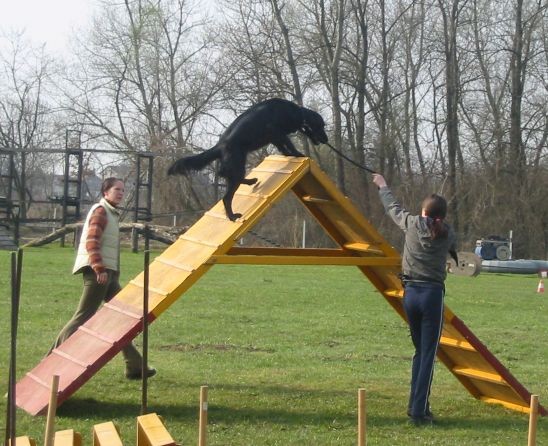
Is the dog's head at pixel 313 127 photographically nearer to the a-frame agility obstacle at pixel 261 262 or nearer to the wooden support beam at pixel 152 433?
the a-frame agility obstacle at pixel 261 262

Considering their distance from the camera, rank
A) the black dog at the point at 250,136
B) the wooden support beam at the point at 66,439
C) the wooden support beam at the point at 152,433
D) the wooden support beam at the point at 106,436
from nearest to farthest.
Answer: the wooden support beam at the point at 152,433 → the wooden support beam at the point at 106,436 → the wooden support beam at the point at 66,439 → the black dog at the point at 250,136

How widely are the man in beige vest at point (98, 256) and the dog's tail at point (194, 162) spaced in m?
0.85

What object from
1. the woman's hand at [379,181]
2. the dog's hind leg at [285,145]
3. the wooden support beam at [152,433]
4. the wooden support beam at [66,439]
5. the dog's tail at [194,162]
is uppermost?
the dog's hind leg at [285,145]

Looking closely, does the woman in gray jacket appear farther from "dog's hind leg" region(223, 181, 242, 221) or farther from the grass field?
"dog's hind leg" region(223, 181, 242, 221)

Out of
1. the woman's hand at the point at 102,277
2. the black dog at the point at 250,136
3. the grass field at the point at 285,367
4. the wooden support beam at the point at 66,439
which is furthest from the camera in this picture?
the woman's hand at the point at 102,277

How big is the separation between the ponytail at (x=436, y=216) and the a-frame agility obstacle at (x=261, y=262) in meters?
0.69

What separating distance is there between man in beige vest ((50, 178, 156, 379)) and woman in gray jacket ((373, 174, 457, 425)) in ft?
8.07

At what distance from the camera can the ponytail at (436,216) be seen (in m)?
6.78

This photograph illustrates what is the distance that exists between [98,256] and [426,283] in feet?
8.61

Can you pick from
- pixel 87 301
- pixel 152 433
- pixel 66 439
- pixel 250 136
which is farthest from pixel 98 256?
pixel 152 433

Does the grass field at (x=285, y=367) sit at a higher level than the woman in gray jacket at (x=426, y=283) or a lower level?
lower

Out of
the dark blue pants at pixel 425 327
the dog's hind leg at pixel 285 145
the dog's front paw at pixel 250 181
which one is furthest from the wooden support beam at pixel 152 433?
the dog's hind leg at pixel 285 145

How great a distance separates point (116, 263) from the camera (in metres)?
7.86

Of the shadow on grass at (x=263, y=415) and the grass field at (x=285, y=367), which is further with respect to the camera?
the shadow on grass at (x=263, y=415)
